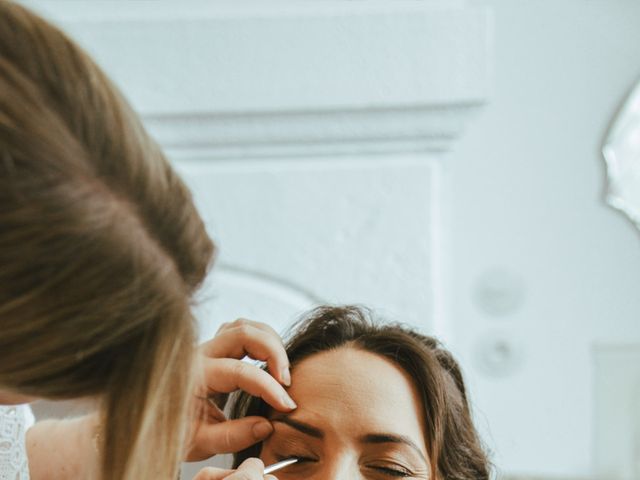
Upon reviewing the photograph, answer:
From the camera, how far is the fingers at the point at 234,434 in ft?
3.08

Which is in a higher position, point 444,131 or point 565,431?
point 444,131

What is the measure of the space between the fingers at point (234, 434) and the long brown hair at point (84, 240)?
0.26 m

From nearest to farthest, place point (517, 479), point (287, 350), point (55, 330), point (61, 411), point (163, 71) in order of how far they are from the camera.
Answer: point (55, 330), point (287, 350), point (61, 411), point (163, 71), point (517, 479)

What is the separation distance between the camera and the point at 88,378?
2.07ft

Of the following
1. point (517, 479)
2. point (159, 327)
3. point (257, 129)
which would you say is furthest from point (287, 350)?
point (517, 479)

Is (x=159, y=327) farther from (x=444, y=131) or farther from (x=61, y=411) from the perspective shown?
(x=444, y=131)

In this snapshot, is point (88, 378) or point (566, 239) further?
point (566, 239)

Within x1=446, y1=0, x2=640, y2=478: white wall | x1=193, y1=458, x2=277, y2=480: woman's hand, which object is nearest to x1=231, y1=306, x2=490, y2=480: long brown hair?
x1=193, y1=458, x2=277, y2=480: woman's hand

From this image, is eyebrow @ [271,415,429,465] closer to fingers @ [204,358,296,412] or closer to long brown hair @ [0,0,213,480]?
fingers @ [204,358,296,412]

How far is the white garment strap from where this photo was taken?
974 mm

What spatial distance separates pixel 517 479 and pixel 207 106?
1.07m

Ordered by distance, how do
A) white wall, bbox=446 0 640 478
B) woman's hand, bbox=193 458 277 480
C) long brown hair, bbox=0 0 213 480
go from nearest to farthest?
long brown hair, bbox=0 0 213 480 < woman's hand, bbox=193 458 277 480 < white wall, bbox=446 0 640 478

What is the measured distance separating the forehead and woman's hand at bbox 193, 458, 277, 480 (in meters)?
0.12

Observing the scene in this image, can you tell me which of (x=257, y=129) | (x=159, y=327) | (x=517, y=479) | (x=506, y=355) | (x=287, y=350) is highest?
(x=257, y=129)
